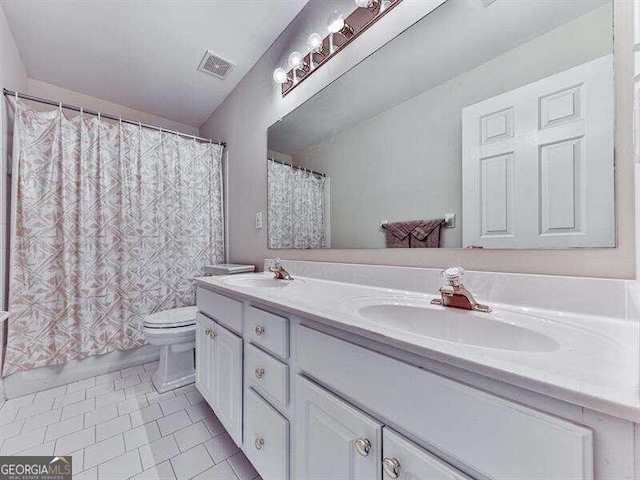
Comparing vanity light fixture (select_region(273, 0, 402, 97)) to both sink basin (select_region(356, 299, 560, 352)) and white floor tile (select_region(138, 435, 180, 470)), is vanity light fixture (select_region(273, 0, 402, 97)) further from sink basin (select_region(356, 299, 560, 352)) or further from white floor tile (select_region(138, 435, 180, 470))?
white floor tile (select_region(138, 435, 180, 470))

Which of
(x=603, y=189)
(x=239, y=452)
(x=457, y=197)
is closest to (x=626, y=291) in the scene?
(x=603, y=189)

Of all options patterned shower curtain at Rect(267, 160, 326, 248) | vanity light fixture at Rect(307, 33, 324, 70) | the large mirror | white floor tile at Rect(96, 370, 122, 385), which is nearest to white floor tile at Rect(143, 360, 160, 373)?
white floor tile at Rect(96, 370, 122, 385)

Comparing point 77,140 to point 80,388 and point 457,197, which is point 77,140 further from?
point 457,197

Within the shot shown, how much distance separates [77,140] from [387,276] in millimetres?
2198

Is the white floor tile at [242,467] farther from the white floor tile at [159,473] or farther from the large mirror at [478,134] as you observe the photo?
the large mirror at [478,134]

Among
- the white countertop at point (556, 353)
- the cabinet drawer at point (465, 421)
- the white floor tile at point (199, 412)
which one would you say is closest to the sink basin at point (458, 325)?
the white countertop at point (556, 353)

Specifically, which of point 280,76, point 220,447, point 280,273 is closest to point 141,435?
point 220,447

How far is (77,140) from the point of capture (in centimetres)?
183

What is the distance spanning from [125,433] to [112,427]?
0.10m

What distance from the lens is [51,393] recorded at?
5.50 ft

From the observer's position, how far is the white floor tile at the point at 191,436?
124 cm

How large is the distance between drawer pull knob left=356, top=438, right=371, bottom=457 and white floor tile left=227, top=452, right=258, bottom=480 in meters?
0.79

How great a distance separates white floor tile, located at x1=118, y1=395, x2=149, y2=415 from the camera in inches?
58.8

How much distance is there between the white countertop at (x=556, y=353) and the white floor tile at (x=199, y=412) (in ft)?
3.61
